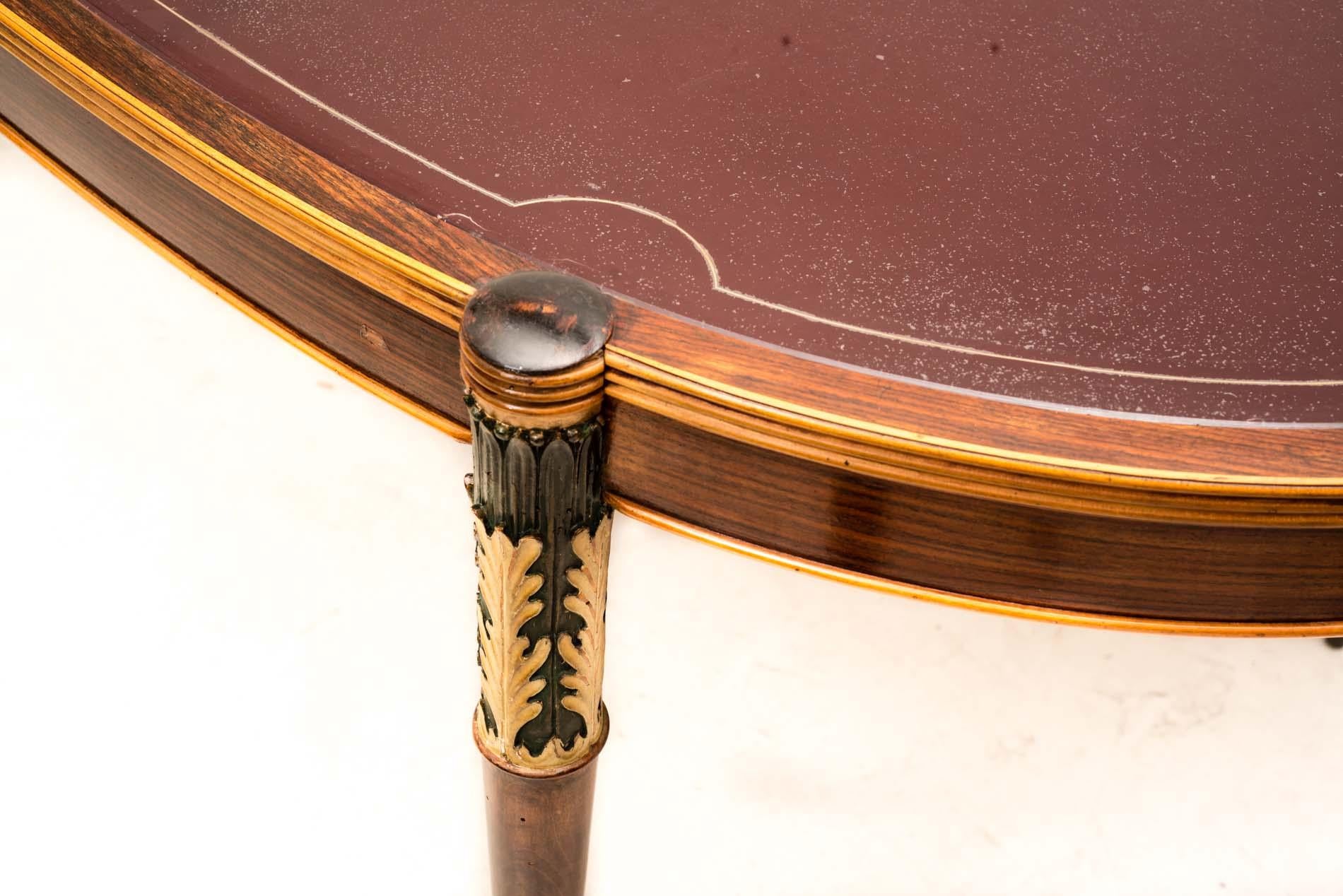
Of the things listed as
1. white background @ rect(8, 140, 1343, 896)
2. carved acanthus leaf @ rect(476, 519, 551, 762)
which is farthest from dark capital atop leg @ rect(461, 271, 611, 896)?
white background @ rect(8, 140, 1343, 896)

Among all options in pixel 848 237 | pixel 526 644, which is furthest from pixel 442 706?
pixel 848 237

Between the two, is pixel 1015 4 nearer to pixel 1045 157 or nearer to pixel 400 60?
pixel 1045 157

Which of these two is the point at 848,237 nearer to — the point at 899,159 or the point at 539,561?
the point at 899,159

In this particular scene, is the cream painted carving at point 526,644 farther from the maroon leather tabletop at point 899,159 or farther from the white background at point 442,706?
the white background at point 442,706

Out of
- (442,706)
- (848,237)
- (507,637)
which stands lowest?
(507,637)

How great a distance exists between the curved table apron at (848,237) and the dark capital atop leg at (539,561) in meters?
0.03

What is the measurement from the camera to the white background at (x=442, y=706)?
133 cm

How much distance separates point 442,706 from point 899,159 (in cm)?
80

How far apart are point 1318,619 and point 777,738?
2.38ft

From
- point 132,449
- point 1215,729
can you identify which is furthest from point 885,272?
point 132,449

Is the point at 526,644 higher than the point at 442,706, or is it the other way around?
the point at 442,706

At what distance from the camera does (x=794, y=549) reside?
827mm

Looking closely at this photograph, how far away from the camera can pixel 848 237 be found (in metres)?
0.82

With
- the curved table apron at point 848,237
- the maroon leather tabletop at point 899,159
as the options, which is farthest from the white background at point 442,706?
the maroon leather tabletop at point 899,159
